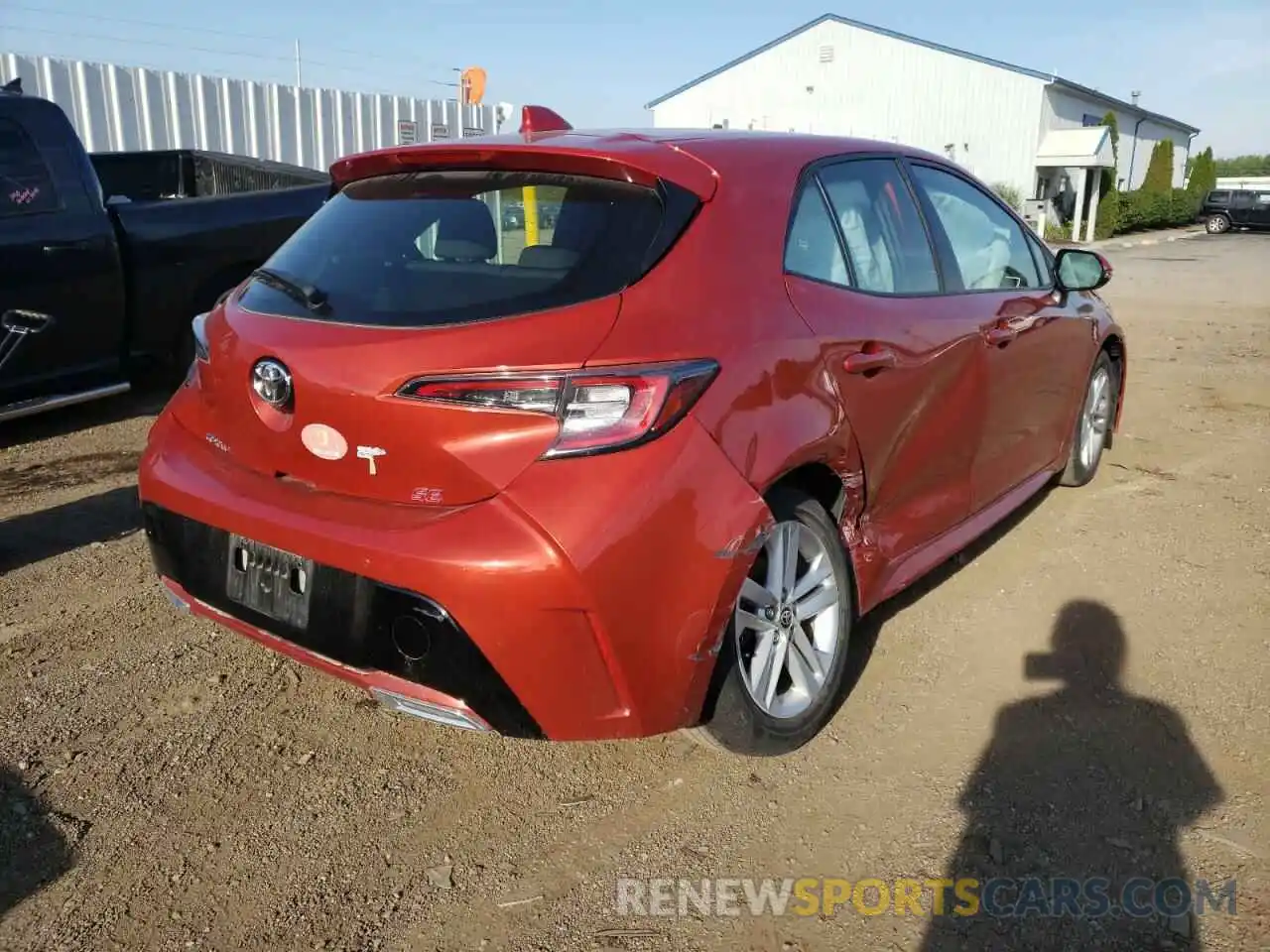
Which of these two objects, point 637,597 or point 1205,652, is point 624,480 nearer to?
point 637,597

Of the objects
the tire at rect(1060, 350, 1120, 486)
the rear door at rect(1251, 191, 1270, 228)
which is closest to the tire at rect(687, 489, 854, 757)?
the tire at rect(1060, 350, 1120, 486)

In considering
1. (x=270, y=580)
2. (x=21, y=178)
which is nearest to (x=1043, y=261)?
(x=270, y=580)

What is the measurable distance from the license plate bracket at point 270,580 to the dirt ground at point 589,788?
56 cm

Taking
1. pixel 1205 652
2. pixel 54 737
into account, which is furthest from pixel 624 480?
pixel 1205 652

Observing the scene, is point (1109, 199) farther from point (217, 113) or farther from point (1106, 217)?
point (217, 113)

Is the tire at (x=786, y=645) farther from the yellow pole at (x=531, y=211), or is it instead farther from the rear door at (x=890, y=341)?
the yellow pole at (x=531, y=211)

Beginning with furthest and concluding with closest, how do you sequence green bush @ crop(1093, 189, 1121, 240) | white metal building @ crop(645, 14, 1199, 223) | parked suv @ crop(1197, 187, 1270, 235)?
1. parked suv @ crop(1197, 187, 1270, 235)
2. green bush @ crop(1093, 189, 1121, 240)
3. white metal building @ crop(645, 14, 1199, 223)

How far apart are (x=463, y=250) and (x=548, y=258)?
286 millimetres

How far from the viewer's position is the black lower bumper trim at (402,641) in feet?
7.42

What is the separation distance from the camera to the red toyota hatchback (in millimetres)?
2234

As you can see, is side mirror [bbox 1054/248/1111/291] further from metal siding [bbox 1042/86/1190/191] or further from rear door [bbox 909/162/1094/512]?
metal siding [bbox 1042/86/1190/191]

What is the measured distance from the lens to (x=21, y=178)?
5551mm

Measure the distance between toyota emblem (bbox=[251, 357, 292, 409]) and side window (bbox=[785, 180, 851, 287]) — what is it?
1324mm

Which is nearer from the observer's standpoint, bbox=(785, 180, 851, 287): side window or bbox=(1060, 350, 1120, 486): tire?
bbox=(785, 180, 851, 287): side window
